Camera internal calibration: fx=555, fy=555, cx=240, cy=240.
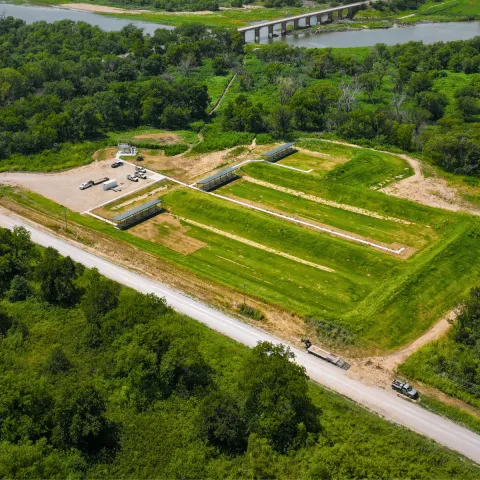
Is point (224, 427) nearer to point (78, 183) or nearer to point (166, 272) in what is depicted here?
point (166, 272)

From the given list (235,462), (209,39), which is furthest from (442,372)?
(209,39)

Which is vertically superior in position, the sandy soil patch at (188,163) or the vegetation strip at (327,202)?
the sandy soil patch at (188,163)

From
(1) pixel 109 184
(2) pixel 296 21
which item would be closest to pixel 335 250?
(1) pixel 109 184

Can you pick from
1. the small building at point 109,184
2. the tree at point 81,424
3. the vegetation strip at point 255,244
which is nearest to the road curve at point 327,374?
the vegetation strip at point 255,244

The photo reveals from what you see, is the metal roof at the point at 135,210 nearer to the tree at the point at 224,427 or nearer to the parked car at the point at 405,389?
the tree at the point at 224,427

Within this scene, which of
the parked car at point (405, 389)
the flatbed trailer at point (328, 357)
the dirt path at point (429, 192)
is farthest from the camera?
the dirt path at point (429, 192)

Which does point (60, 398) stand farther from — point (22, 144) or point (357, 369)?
point (22, 144)

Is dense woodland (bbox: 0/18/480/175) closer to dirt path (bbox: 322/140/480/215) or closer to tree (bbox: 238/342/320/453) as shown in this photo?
dirt path (bbox: 322/140/480/215)

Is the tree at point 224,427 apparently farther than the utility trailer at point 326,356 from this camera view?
No
